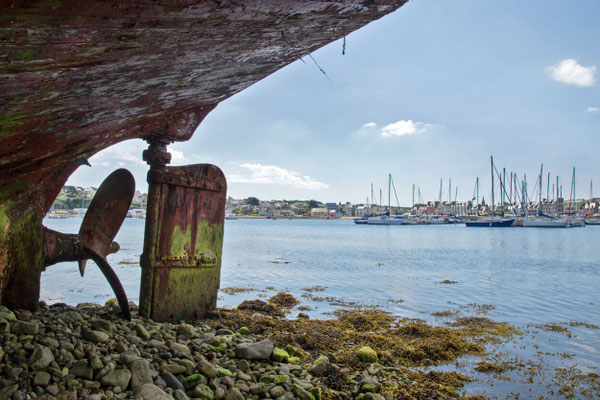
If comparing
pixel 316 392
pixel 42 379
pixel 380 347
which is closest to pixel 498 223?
pixel 380 347

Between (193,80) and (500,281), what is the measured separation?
1670 centimetres

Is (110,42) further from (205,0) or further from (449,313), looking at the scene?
(449,313)

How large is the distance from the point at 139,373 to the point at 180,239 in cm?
251

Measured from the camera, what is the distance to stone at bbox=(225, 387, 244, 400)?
12.9ft

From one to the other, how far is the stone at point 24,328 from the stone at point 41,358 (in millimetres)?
480

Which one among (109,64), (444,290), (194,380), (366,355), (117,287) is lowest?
(444,290)

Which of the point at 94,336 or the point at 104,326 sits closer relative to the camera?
the point at 94,336

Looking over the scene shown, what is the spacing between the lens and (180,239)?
6.07 meters

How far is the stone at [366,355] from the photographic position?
5696 millimetres

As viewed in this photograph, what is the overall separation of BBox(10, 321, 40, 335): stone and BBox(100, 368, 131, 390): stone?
1.03m

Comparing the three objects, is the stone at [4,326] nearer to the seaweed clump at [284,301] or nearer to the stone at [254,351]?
the stone at [254,351]

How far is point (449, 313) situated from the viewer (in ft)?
33.9

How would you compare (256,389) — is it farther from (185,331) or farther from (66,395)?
(66,395)

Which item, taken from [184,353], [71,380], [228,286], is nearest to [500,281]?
[228,286]
